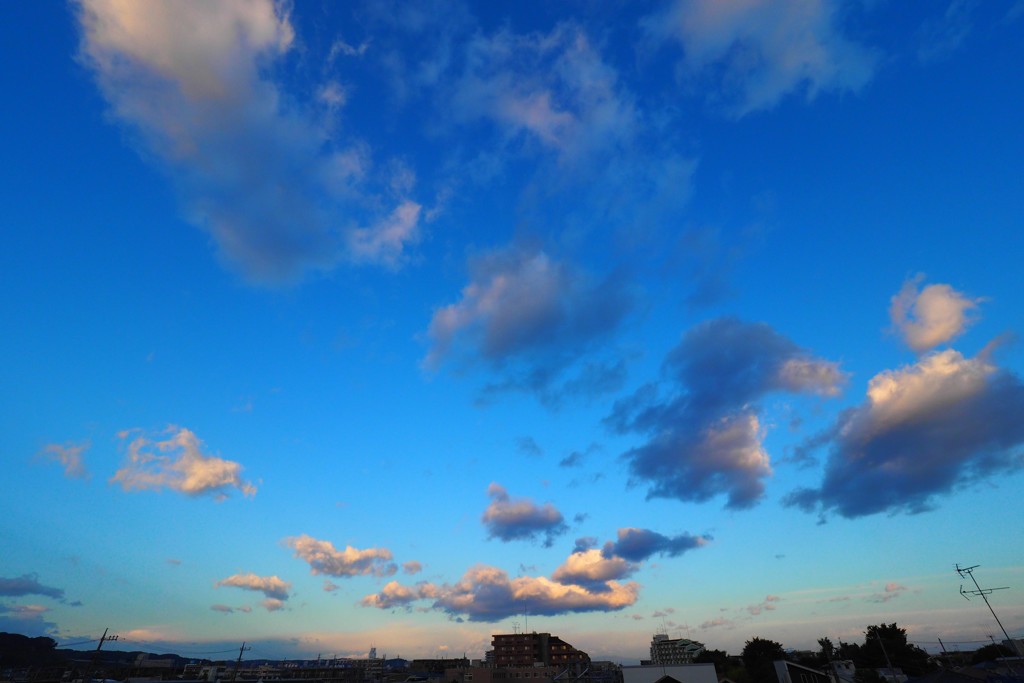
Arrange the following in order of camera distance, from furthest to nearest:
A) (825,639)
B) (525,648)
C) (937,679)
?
A: (525,648), (825,639), (937,679)

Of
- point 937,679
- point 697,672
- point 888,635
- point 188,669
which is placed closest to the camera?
point 937,679

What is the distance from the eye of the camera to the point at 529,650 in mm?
172750

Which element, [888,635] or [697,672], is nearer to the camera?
[697,672]

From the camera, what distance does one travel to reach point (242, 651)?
10044 cm

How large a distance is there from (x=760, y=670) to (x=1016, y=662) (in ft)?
124

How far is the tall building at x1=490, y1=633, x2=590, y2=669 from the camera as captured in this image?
17162 centimetres

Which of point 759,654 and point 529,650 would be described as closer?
point 759,654

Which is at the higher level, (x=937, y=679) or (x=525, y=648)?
(x=525, y=648)

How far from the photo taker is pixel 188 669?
149 meters

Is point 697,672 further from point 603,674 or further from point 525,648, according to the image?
point 525,648

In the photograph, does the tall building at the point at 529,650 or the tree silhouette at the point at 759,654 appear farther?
the tall building at the point at 529,650

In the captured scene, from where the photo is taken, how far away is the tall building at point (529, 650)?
563 ft

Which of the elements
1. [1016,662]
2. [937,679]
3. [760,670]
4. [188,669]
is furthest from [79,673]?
[1016,662]

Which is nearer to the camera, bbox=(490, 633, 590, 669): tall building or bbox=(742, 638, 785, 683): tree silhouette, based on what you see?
bbox=(742, 638, 785, 683): tree silhouette
